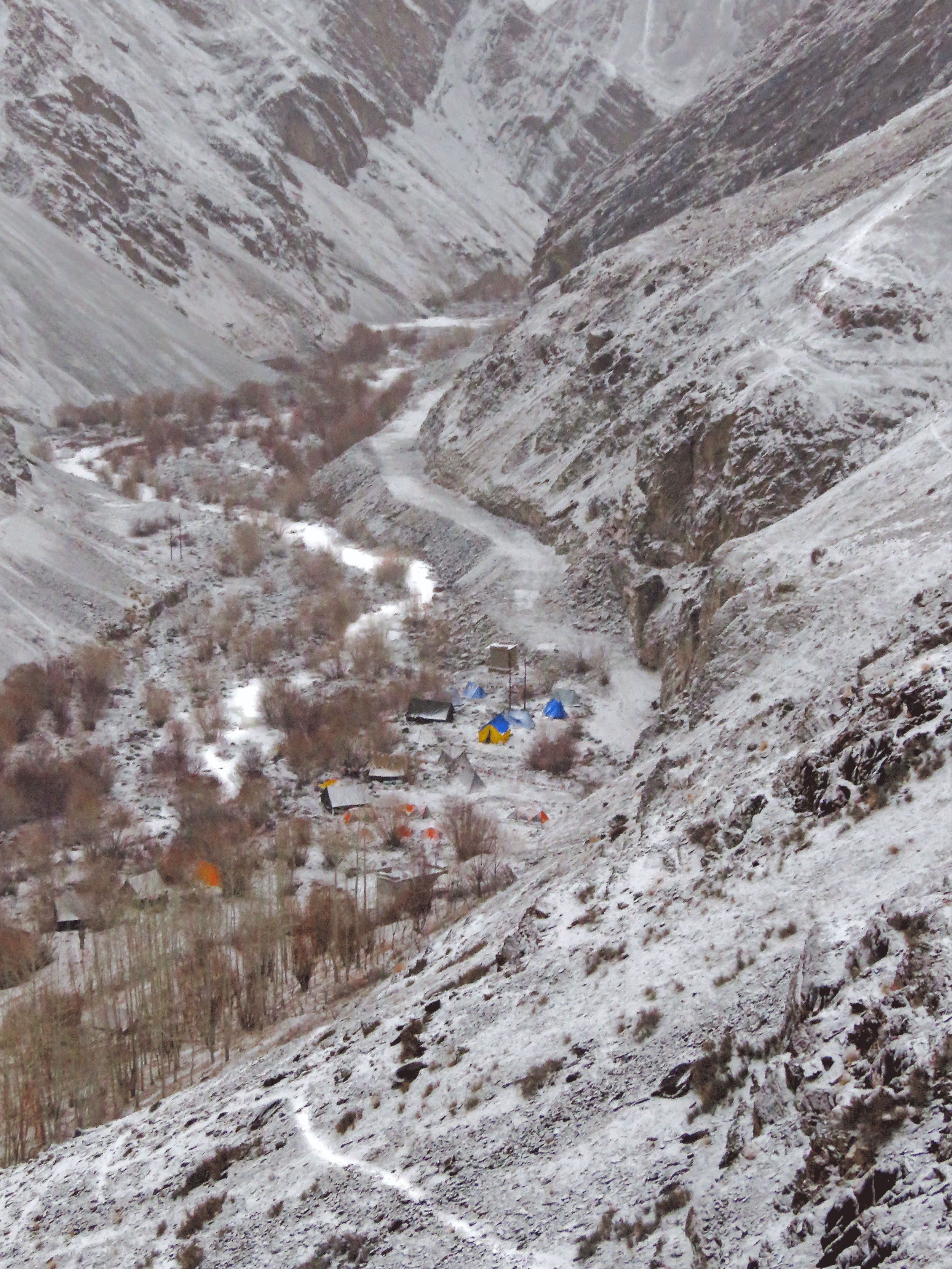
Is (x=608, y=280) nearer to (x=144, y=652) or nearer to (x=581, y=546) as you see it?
(x=581, y=546)

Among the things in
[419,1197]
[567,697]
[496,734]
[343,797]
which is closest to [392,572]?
[567,697]

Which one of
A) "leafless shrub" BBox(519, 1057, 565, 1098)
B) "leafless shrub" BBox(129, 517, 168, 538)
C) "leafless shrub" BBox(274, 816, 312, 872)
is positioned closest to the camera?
"leafless shrub" BBox(519, 1057, 565, 1098)

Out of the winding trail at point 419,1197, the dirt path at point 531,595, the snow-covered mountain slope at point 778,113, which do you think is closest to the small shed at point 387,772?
the dirt path at point 531,595

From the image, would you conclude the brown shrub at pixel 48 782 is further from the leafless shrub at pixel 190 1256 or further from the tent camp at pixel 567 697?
the leafless shrub at pixel 190 1256

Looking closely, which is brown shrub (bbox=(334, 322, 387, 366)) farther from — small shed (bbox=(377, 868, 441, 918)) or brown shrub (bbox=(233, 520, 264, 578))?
small shed (bbox=(377, 868, 441, 918))

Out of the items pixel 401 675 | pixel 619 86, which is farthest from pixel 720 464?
pixel 619 86

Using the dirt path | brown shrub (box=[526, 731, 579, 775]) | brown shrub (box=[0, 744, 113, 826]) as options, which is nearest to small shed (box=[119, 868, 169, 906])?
brown shrub (box=[0, 744, 113, 826])

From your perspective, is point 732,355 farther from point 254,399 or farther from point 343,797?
point 254,399
